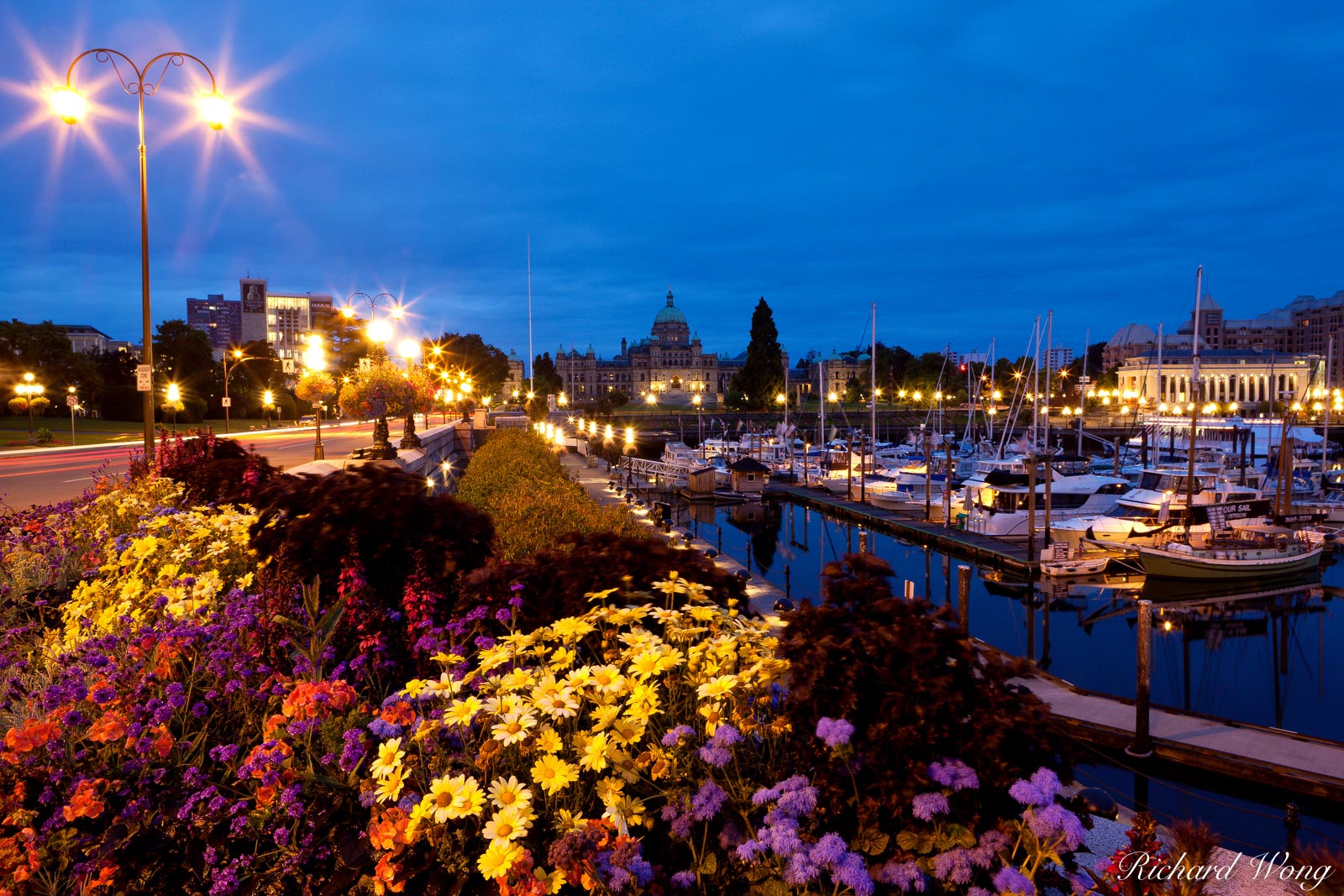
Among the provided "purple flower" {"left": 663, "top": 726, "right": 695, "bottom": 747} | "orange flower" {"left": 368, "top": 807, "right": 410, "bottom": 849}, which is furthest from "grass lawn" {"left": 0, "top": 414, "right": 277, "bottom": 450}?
"purple flower" {"left": 663, "top": 726, "right": 695, "bottom": 747}

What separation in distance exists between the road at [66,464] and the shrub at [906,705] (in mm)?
11038

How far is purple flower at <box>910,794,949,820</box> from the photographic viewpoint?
2.65m

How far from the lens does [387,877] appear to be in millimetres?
2912

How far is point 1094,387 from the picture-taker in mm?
152750

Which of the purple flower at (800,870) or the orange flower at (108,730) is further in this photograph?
the orange flower at (108,730)

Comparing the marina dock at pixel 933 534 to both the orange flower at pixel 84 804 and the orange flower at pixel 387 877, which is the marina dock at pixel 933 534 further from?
the orange flower at pixel 84 804

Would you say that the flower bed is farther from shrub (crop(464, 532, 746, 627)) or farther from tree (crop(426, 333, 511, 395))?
tree (crop(426, 333, 511, 395))

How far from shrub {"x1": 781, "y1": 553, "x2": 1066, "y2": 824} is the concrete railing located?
447cm

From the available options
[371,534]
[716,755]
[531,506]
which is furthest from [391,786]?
[531,506]

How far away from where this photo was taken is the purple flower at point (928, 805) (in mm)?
2646

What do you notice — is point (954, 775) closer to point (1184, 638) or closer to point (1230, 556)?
point (1184, 638)

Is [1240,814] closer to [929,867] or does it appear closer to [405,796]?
[929,867]

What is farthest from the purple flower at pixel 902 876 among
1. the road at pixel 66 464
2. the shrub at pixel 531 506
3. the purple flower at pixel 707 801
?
the road at pixel 66 464

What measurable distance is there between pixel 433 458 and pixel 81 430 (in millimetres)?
42841
